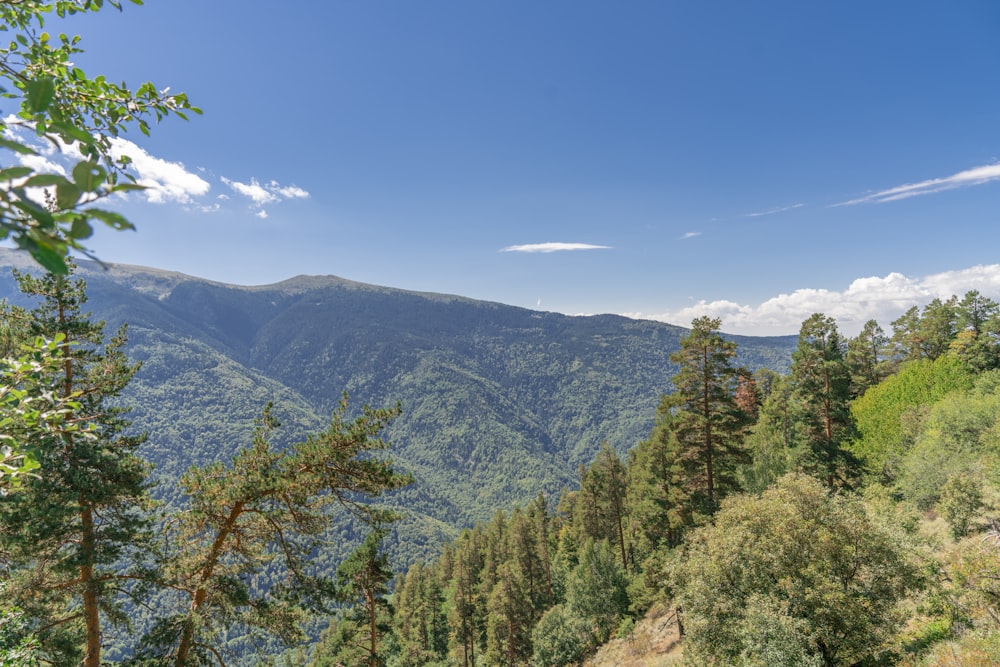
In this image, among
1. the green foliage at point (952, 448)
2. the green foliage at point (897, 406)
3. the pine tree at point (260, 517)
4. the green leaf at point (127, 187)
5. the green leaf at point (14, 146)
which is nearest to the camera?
the green leaf at point (14, 146)

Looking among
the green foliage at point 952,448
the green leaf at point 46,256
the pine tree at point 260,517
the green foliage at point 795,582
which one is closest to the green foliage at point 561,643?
the green foliage at point 795,582

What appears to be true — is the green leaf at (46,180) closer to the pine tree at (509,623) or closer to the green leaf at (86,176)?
the green leaf at (86,176)

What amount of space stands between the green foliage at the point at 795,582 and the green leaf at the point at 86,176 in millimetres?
15570

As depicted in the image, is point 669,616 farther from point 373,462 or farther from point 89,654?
point 89,654

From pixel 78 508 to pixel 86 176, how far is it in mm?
13080

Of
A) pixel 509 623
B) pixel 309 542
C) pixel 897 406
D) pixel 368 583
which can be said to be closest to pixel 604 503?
pixel 509 623

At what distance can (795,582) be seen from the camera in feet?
42.9

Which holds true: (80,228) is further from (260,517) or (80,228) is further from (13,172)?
(260,517)

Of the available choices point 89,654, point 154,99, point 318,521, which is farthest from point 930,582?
point 89,654

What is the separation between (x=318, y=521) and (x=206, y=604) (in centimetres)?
311

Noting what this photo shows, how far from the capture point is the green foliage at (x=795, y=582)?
40.0ft

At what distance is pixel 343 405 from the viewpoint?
11383 millimetres

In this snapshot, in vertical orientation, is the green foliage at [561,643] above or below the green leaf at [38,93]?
below

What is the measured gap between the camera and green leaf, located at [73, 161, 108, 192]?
1790mm
